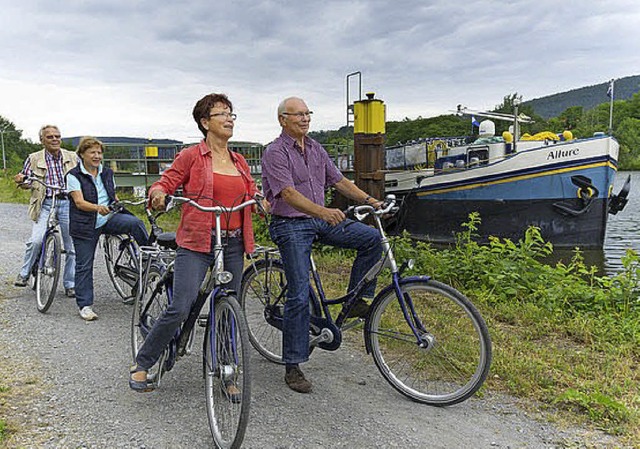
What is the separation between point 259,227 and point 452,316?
927 centimetres

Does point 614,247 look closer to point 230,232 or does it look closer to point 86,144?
point 86,144

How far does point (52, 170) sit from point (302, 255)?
395cm

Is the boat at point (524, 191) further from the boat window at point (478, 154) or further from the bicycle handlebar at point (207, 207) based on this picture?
the bicycle handlebar at point (207, 207)

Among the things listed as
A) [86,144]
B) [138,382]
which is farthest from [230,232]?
[86,144]

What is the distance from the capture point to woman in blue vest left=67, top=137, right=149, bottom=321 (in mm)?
5238

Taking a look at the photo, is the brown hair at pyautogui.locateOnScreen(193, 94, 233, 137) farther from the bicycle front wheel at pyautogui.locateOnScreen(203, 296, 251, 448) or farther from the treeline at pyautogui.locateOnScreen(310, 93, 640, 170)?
the treeline at pyautogui.locateOnScreen(310, 93, 640, 170)

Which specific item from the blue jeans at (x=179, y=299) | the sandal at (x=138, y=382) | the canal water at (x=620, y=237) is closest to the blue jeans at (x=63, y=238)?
the sandal at (x=138, y=382)

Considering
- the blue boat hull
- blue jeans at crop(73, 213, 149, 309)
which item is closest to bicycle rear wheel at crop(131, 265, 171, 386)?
blue jeans at crop(73, 213, 149, 309)

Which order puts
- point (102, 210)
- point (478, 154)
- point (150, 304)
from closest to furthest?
1. point (150, 304)
2. point (102, 210)
3. point (478, 154)

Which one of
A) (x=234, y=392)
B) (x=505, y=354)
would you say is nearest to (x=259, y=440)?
(x=234, y=392)

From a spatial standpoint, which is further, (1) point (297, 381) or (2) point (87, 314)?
(2) point (87, 314)

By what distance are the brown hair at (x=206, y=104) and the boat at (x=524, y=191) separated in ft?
30.4

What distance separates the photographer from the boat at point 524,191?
13.4 m

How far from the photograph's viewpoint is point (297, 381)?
3.78 metres
